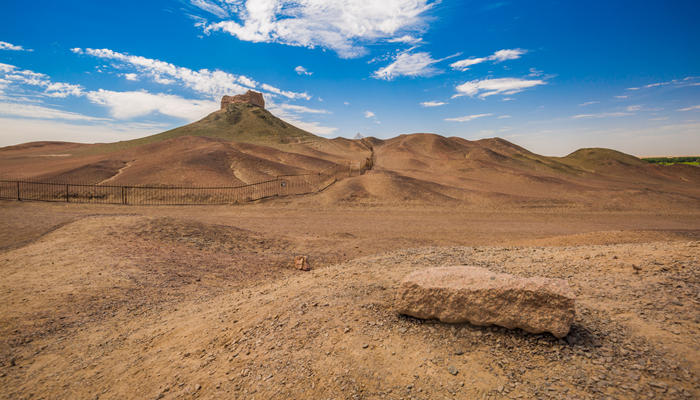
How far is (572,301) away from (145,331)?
20.4 ft

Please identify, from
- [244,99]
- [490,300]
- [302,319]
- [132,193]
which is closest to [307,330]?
[302,319]

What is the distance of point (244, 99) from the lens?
9019 centimetres

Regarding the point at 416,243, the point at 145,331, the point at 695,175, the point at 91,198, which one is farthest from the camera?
the point at 695,175

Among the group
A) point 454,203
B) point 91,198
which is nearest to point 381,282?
point 454,203

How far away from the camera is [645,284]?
481 centimetres

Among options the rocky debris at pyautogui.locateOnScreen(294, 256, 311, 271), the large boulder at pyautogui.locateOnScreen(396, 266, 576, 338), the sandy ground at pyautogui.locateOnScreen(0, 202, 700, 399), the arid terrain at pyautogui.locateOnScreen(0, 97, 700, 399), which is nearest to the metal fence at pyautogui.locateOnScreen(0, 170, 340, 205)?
the arid terrain at pyautogui.locateOnScreen(0, 97, 700, 399)

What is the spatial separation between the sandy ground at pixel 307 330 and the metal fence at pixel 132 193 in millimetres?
12619

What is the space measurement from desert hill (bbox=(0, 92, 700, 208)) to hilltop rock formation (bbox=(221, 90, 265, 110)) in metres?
17.3

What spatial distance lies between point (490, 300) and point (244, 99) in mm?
95670

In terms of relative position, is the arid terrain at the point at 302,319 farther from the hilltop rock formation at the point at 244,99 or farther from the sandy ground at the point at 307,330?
the hilltop rock formation at the point at 244,99

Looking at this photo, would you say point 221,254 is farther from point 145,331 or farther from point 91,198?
point 91,198

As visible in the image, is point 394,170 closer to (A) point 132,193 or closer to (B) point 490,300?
(A) point 132,193

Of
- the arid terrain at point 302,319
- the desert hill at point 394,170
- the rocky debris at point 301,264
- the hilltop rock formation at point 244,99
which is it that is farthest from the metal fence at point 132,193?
the hilltop rock formation at point 244,99

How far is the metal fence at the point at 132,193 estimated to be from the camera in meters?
21.7
